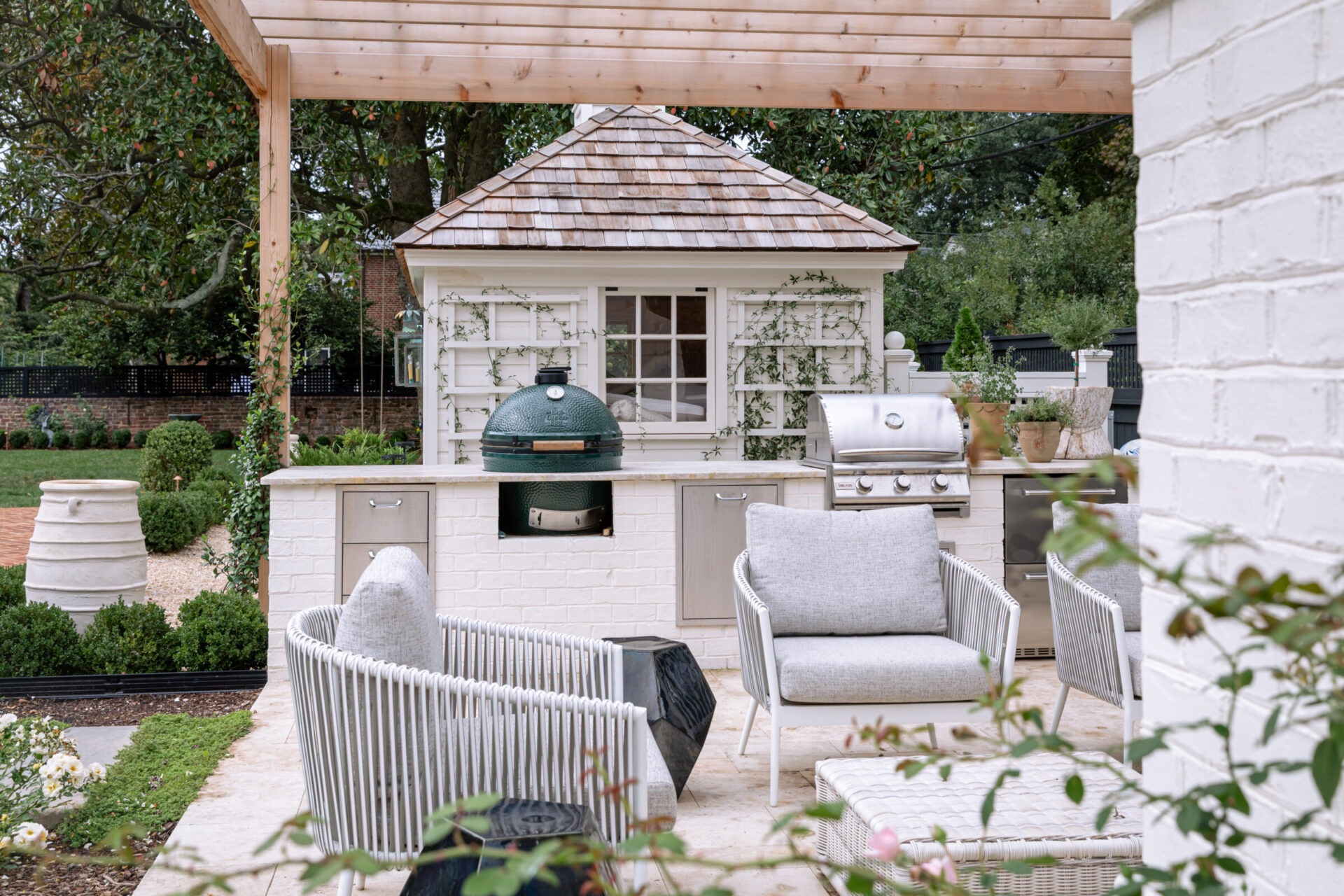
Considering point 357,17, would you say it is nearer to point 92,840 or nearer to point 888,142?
point 92,840

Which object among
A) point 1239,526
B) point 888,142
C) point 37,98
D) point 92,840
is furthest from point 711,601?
point 37,98

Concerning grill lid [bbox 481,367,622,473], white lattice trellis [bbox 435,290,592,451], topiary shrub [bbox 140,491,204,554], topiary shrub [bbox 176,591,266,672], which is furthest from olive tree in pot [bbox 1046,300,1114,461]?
topiary shrub [bbox 140,491,204,554]

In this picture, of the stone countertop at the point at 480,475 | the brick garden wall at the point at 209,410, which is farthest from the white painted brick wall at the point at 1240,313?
the brick garden wall at the point at 209,410

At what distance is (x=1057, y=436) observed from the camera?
6.25 meters

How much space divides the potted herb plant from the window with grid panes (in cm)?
323

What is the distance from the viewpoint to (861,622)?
4.46 m

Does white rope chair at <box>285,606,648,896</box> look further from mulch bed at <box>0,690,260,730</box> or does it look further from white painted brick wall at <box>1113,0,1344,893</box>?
mulch bed at <box>0,690,260,730</box>

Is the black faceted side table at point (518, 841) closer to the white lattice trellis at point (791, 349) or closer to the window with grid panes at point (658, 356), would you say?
the window with grid panes at point (658, 356)

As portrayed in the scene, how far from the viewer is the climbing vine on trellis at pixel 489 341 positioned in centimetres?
884

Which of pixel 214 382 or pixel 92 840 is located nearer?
pixel 92 840

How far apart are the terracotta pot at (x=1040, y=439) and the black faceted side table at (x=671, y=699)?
9.73ft

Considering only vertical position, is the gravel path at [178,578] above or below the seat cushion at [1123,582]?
below

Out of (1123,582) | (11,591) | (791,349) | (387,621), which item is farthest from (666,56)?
(11,591)

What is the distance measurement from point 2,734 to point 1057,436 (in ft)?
16.1
